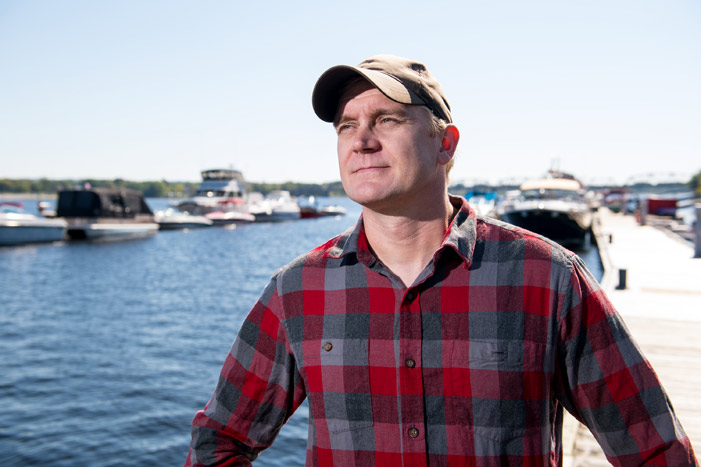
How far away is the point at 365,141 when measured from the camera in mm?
1869

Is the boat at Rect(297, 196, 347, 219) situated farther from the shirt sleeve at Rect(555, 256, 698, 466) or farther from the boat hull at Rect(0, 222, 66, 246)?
the shirt sleeve at Rect(555, 256, 698, 466)

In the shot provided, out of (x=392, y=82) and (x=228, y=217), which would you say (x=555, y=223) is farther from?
(x=228, y=217)

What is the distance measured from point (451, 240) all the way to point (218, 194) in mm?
67433

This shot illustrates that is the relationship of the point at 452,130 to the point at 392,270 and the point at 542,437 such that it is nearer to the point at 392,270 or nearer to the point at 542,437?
the point at 392,270

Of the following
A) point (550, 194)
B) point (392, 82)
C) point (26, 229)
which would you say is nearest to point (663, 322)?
point (392, 82)

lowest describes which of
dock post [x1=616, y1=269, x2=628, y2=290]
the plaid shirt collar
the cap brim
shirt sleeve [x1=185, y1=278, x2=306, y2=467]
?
dock post [x1=616, y1=269, x2=628, y2=290]

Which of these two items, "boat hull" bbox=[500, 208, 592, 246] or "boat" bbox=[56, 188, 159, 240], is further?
"boat" bbox=[56, 188, 159, 240]

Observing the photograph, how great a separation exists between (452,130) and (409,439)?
1.00 meters

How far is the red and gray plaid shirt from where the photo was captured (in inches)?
66.6

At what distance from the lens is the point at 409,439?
173cm

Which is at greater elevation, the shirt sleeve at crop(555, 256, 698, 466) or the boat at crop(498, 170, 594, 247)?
the shirt sleeve at crop(555, 256, 698, 466)

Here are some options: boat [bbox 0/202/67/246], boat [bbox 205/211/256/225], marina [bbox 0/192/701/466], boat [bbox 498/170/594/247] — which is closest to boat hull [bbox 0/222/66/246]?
boat [bbox 0/202/67/246]

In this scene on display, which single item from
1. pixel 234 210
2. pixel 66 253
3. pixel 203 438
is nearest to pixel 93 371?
pixel 203 438

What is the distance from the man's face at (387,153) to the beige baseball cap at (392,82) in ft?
0.15
